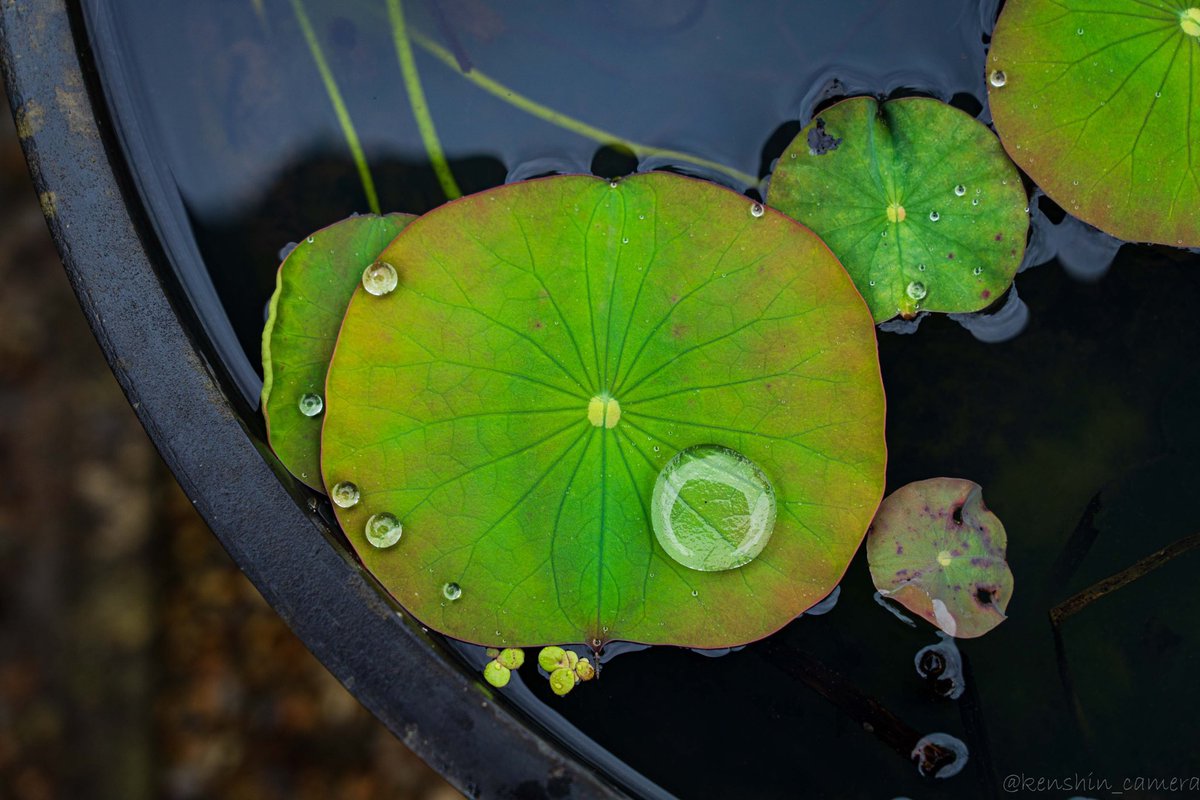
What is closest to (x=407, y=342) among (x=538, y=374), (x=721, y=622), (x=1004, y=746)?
(x=538, y=374)

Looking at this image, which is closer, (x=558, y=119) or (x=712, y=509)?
(x=712, y=509)

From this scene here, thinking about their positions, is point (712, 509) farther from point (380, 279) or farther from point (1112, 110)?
point (1112, 110)

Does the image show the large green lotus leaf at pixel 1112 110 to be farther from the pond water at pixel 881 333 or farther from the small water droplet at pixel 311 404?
the small water droplet at pixel 311 404

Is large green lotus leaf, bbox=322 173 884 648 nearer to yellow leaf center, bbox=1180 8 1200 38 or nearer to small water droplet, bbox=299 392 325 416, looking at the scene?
small water droplet, bbox=299 392 325 416

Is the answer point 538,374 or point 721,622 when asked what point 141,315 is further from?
point 721,622

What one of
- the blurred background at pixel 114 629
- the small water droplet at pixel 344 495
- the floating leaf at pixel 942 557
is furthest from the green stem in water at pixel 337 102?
the blurred background at pixel 114 629

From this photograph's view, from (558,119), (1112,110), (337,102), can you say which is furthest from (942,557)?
(337,102)
